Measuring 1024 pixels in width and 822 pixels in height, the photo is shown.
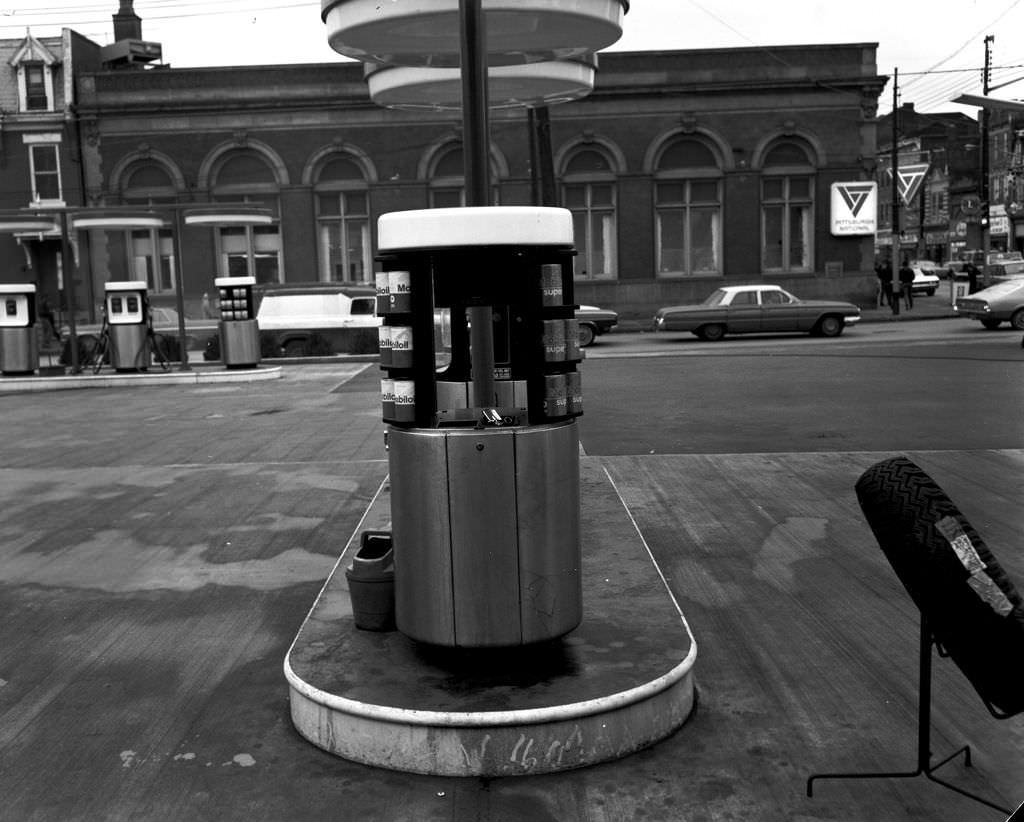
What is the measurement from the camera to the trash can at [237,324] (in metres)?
21.9

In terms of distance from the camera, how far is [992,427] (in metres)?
12.8

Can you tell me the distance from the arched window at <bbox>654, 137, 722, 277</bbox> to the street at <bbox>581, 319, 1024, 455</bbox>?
52.2 ft

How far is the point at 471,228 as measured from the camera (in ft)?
14.6

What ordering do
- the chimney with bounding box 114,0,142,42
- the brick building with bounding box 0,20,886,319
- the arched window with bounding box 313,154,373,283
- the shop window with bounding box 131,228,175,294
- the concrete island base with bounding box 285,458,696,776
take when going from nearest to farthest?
the concrete island base with bounding box 285,458,696,776 < the brick building with bounding box 0,20,886,319 < the arched window with bounding box 313,154,373,283 < the shop window with bounding box 131,228,175,294 < the chimney with bounding box 114,0,142,42

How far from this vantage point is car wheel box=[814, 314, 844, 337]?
100.0 ft

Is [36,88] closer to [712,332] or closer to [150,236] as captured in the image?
[150,236]

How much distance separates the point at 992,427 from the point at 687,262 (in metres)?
31.3

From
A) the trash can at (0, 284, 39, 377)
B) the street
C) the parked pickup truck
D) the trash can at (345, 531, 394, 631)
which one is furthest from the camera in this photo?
the parked pickup truck

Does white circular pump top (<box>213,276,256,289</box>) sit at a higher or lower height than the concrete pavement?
higher

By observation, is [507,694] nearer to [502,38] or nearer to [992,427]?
[502,38]

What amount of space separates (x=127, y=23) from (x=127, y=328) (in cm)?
3307

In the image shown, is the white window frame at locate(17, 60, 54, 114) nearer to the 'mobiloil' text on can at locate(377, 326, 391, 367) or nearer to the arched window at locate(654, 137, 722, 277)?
the arched window at locate(654, 137, 722, 277)

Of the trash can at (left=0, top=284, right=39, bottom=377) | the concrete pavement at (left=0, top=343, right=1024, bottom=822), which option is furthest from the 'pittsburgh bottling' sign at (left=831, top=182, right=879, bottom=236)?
the concrete pavement at (left=0, top=343, right=1024, bottom=822)

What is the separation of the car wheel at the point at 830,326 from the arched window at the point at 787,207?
13.2 meters
